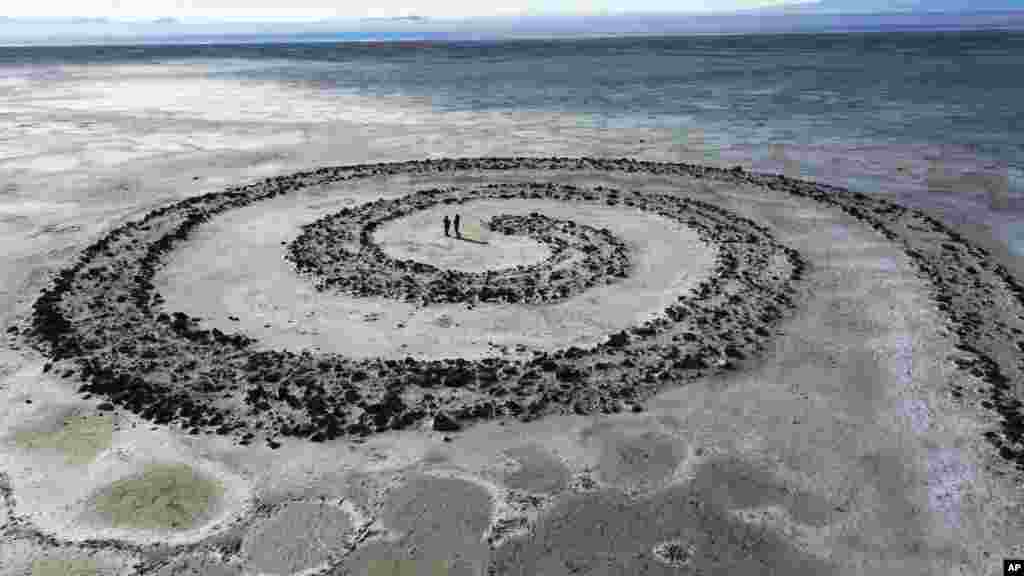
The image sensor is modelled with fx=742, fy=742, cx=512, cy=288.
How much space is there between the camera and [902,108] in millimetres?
76000

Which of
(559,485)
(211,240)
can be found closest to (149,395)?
(559,485)

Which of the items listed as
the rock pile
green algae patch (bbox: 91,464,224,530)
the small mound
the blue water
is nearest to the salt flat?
the small mound

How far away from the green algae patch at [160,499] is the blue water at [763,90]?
37244 mm

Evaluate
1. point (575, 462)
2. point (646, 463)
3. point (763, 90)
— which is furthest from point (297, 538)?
point (763, 90)

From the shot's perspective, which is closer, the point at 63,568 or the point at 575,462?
the point at 63,568

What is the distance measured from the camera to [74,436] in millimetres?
20109

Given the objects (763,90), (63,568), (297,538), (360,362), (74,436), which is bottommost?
(63,568)

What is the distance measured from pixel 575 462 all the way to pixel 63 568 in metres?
11.6

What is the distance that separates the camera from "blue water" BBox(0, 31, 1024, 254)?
59.7 meters

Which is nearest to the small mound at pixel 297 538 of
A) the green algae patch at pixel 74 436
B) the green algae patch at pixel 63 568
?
the green algae patch at pixel 63 568

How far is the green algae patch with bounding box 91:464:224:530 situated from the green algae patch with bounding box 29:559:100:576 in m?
1.25

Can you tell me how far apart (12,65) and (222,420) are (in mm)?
188164

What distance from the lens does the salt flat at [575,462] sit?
52.6 feet

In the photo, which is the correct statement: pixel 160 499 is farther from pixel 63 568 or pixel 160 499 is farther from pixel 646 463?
pixel 646 463
